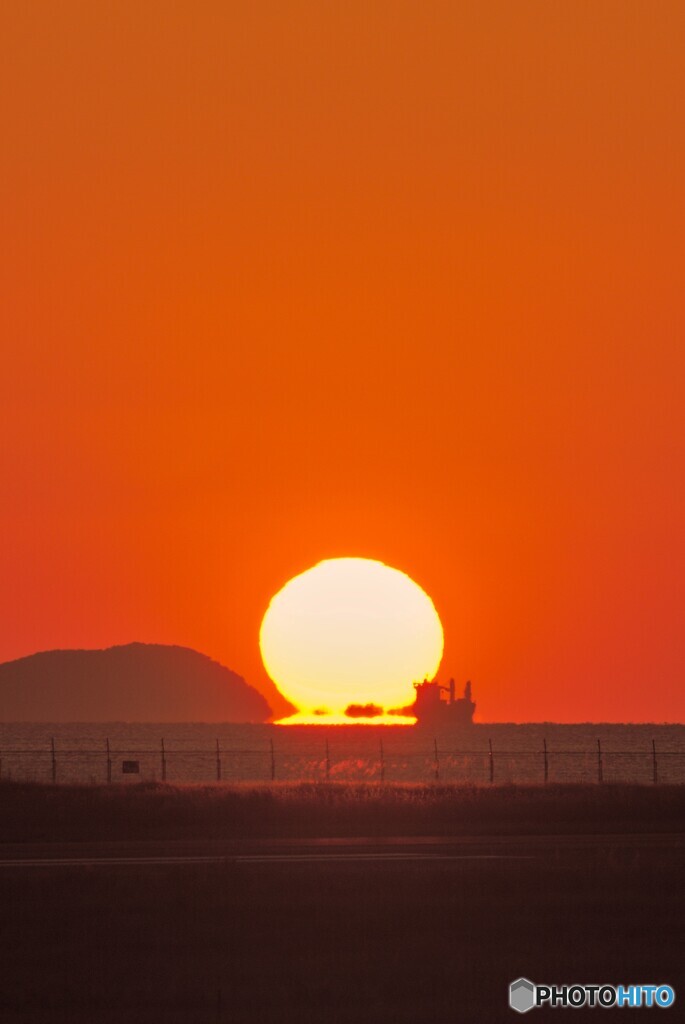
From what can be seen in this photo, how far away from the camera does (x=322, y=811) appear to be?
49656 mm

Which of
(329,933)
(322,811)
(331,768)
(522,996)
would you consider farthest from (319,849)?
Answer: (331,768)

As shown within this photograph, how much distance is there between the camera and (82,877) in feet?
103

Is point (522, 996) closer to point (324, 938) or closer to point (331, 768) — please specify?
point (324, 938)

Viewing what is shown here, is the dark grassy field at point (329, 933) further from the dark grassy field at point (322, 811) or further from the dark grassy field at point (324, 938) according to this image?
the dark grassy field at point (322, 811)

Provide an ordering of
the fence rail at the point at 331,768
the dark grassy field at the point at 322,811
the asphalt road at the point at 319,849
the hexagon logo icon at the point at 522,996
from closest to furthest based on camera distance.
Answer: the hexagon logo icon at the point at 522,996 < the asphalt road at the point at 319,849 < the dark grassy field at the point at 322,811 < the fence rail at the point at 331,768

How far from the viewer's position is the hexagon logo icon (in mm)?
18375

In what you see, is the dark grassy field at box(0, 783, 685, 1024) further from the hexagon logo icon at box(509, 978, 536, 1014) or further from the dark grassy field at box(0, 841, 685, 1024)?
the hexagon logo icon at box(509, 978, 536, 1014)

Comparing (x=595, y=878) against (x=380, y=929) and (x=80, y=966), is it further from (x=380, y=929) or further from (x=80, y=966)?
(x=80, y=966)

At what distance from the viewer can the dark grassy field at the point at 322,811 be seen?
146 feet

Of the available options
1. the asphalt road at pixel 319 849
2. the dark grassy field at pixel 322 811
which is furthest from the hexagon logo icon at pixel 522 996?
the dark grassy field at pixel 322 811

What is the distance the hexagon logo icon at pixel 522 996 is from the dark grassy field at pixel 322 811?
2352 centimetres

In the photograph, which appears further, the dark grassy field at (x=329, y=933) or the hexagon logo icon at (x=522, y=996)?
the dark grassy field at (x=329, y=933)

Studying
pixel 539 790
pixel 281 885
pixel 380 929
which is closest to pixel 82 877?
pixel 281 885

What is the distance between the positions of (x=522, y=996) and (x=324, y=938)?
17.7ft
